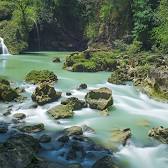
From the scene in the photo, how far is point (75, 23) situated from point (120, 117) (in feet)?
112

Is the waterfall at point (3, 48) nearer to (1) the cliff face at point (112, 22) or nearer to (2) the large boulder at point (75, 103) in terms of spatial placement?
(1) the cliff face at point (112, 22)

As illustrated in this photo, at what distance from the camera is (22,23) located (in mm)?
49812

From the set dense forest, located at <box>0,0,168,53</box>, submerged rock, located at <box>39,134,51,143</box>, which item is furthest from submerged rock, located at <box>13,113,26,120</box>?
dense forest, located at <box>0,0,168,53</box>

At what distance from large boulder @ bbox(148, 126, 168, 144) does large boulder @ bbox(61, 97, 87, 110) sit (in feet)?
16.5

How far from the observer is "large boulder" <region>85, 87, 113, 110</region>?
22.8 meters

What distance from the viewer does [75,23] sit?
179 feet

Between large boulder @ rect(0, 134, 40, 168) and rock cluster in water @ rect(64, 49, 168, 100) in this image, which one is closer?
large boulder @ rect(0, 134, 40, 168)

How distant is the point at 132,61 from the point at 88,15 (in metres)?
19.8

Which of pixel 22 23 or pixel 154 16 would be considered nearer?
pixel 154 16

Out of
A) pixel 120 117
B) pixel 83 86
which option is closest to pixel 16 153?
pixel 120 117

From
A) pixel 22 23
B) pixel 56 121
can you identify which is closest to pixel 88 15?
pixel 22 23

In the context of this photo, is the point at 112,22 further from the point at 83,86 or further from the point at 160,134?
the point at 160,134

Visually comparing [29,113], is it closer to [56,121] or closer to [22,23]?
[56,121]

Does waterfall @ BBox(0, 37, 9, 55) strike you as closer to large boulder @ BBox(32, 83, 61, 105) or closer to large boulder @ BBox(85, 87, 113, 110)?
large boulder @ BBox(32, 83, 61, 105)
